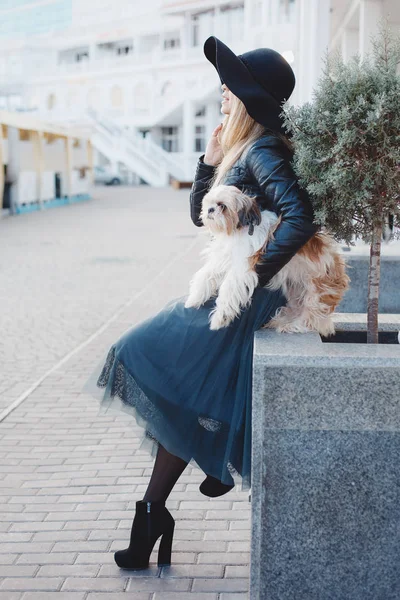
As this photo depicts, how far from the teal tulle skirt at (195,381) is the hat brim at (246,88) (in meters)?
0.60

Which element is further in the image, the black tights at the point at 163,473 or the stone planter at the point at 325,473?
the black tights at the point at 163,473

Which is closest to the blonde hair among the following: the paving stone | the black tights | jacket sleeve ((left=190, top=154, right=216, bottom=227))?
jacket sleeve ((left=190, top=154, right=216, bottom=227))

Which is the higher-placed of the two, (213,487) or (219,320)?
(219,320)

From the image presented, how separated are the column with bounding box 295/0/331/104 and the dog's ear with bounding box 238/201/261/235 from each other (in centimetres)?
527

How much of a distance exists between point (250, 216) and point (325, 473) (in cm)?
87

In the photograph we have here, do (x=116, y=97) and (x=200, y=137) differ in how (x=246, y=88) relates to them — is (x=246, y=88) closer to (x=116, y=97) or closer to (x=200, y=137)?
(x=200, y=137)

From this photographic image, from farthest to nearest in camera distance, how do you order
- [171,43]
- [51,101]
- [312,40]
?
[51,101], [171,43], [312,40]

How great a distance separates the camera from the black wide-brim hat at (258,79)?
2748 mm

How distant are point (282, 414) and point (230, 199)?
2.42ft

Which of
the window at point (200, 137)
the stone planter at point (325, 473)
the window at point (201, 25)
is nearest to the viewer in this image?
the stone planter at point (325, 473)

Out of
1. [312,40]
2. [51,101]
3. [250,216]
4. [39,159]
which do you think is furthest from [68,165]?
[51,101]

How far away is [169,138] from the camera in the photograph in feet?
178

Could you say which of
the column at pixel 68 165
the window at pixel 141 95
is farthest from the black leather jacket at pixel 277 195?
the window at pixel 141 95

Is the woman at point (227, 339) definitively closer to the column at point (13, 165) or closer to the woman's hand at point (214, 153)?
the woman's hand at point (214, 153)
